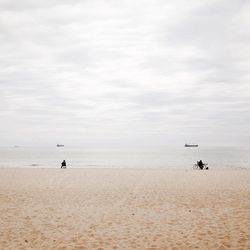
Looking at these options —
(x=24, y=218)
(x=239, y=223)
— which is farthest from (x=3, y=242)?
(x=239, y=223)

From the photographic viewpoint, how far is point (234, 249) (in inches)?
325

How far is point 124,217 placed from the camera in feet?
39.5

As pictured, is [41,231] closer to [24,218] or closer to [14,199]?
[24,218]

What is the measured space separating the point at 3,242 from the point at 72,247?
210cm

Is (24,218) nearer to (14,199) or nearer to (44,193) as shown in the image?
(14,199)

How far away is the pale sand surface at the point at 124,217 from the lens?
8.99m

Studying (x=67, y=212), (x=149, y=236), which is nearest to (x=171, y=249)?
(x=149, y=236)

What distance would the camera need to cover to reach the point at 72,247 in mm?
8547

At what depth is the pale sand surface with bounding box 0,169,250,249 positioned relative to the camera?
29.5ft

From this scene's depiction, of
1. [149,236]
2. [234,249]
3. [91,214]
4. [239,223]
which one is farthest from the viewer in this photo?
[91,214]

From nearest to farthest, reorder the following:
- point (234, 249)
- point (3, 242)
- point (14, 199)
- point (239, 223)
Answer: point (234, 249)
point (3, 242)
point (239, 223)
point (14, 199)

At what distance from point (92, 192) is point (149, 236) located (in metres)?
8.91

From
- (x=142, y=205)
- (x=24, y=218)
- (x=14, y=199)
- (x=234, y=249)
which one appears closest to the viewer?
(x=234, y=249)

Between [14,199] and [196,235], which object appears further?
[14,199]
